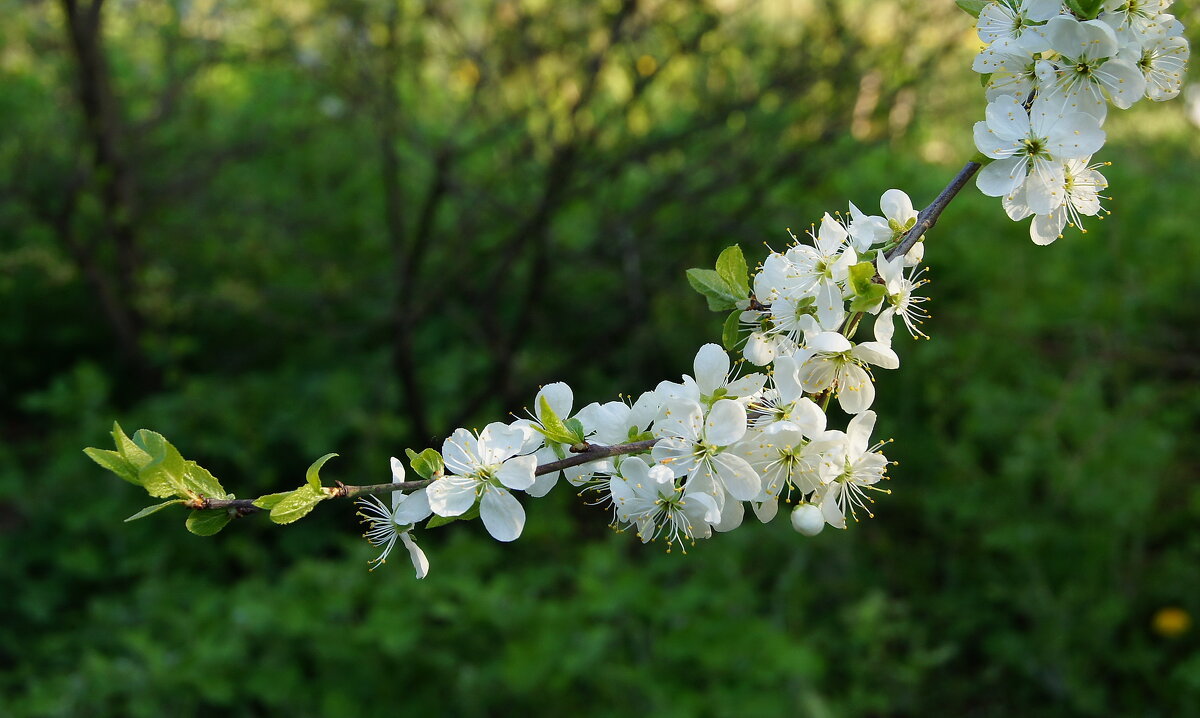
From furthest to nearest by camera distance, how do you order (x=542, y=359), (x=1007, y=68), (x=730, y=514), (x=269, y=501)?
(x=542, y=359), (x=1007, y=68), (x=730, y=514), (x=269, y=501)

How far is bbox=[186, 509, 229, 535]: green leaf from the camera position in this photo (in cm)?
106

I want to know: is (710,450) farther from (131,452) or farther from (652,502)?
(131,452)

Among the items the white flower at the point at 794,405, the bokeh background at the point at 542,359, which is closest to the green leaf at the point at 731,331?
the white flower at the point at 794,405

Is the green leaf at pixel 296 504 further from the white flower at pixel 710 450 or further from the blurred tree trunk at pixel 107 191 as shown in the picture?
the blurred tree trunk at pixel 107 191

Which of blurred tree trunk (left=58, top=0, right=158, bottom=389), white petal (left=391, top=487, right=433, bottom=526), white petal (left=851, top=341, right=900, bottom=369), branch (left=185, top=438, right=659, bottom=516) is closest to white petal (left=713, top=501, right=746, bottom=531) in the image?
branch (left=185, top=438, right=659, bottom=516)

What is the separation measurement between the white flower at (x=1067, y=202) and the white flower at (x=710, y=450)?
0.41 meters

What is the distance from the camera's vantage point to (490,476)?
44.6 inches

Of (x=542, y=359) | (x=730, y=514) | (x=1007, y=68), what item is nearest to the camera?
(x=730, y=514)

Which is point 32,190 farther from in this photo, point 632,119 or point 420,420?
point 632,119

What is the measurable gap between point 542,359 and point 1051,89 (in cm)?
270

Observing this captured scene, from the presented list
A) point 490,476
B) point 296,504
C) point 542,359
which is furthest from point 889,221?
point 542,359

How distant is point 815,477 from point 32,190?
374cm

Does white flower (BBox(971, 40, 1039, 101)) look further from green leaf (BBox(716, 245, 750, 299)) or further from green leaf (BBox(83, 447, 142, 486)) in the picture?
green leaf (BBox(83, 447, 142, 486))

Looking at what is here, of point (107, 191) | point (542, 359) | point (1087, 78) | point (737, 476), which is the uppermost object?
point (1087, 78)
